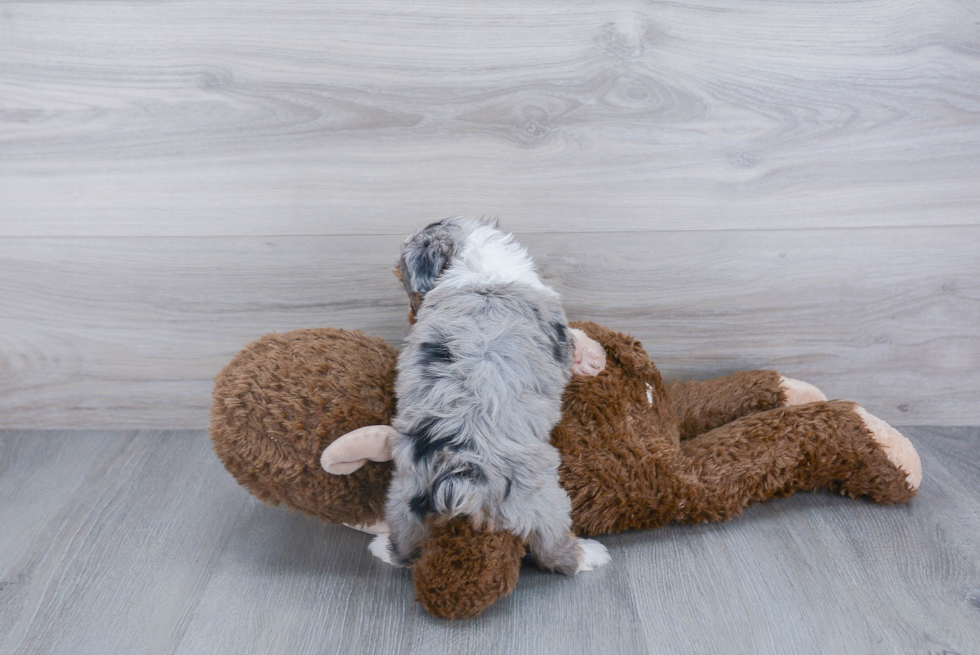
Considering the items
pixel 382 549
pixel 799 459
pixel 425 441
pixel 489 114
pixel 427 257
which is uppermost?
pixel 489 114

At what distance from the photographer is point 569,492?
0.93m

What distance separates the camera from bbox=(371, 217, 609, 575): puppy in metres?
0.78

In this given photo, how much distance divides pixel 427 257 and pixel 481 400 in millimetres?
217

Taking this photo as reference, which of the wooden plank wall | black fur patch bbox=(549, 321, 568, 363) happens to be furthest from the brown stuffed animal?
the wooden plank wall

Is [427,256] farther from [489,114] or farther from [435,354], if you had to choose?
[489,114]

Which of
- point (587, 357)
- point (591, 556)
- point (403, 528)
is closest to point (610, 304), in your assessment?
point (587, 357)

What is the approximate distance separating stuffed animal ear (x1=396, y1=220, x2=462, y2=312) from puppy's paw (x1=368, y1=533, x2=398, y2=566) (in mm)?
320

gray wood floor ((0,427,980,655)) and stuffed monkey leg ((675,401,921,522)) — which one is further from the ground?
stuffed monkey leg ((675,401,921,522))

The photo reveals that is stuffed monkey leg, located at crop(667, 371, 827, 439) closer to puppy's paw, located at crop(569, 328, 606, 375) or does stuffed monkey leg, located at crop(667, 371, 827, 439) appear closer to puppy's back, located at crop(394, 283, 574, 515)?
puppy's paw, located at crop(569, 328, 606, 375)

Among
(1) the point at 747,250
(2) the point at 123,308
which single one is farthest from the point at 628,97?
(2) the point at 123,308

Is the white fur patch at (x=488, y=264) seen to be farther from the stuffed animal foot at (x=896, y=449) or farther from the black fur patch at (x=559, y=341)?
the stuffed animal foot at (x=896, y=449)

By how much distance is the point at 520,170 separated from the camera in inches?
43.6

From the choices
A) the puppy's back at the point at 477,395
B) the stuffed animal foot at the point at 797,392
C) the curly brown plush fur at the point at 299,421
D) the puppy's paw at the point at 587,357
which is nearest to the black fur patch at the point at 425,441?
the puppy's back at the point at 477,395

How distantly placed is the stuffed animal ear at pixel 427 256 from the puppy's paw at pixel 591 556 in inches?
15.5
